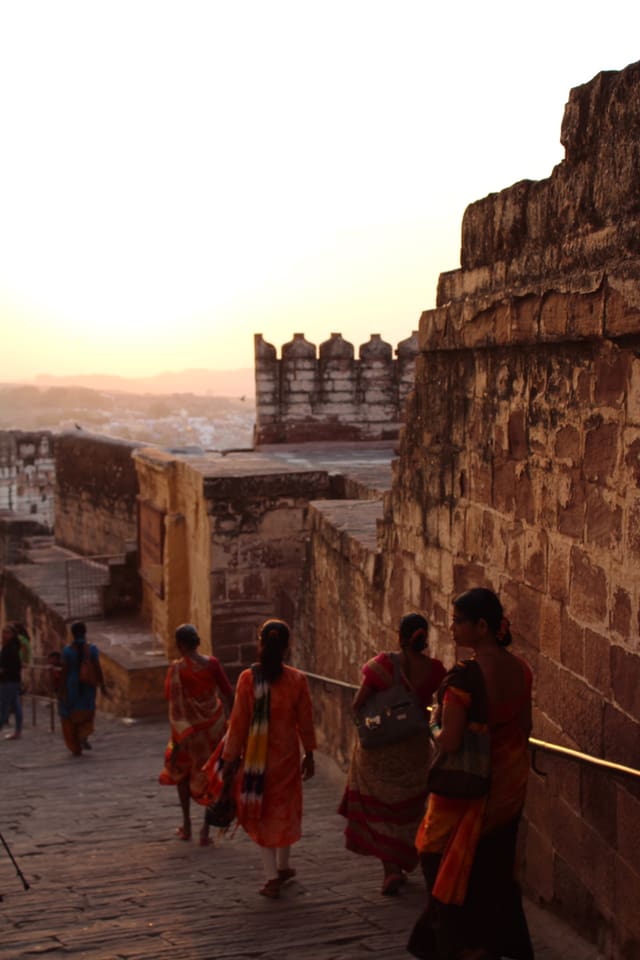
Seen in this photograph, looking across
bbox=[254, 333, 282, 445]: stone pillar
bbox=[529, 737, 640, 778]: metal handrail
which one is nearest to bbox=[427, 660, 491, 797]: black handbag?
bbox=[529, 737, 640, 778]: metal handrail

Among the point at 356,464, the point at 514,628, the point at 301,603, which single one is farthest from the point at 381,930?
the point at 356,464

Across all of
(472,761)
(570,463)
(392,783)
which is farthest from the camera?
(392,783)

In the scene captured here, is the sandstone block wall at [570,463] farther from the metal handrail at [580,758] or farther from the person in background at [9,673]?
the person in background at [9,673]

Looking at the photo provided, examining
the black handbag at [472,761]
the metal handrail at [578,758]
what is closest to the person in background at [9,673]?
the metal handrail at [578,758]

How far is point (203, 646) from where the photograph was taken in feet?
36.5

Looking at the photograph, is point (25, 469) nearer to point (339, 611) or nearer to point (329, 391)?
point (329, 391)

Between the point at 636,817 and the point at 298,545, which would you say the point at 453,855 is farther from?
the point at 298,545

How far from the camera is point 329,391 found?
1686 centimetres

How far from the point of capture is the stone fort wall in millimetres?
3867

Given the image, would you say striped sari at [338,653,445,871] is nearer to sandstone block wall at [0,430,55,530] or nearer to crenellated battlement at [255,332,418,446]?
crenellated battlement at [255,332,418,446]

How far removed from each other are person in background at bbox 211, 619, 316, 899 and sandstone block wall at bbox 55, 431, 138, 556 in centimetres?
1517

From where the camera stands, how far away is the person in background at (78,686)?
9.60 m

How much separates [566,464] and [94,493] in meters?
18.3

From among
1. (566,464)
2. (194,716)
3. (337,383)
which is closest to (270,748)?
(194,716)
